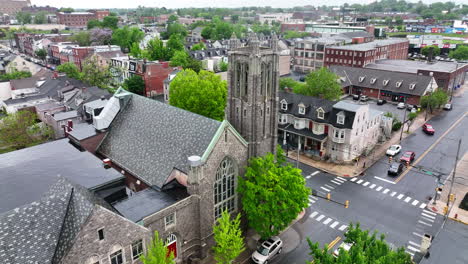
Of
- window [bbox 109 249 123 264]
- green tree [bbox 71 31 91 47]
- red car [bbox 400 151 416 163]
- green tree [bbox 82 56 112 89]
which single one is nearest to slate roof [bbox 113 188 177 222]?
window [bbox 109 249 123 264]

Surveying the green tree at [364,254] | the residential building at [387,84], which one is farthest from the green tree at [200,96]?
the residential building at [387,84]

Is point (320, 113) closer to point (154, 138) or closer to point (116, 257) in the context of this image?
point (154, 138)

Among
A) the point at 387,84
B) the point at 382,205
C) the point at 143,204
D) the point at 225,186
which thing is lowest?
the point at 382,205

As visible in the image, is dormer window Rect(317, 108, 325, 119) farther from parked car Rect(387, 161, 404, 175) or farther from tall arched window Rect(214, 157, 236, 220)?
tall arched window Rect(214, 157, 236, 220)

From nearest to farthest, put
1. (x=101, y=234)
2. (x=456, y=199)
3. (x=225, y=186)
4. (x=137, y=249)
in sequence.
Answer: (x=101, y=234)
(x=137, y=249)
(x=225, y=186)
(x=456, y=199)

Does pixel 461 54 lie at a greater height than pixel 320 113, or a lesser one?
greater

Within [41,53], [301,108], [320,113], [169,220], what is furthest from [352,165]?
[41,53]
